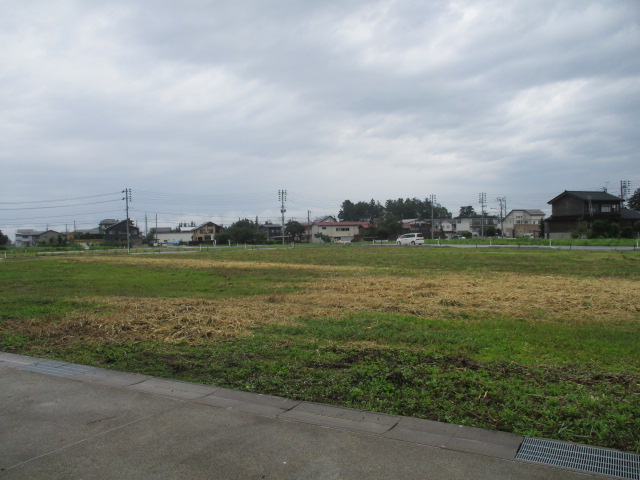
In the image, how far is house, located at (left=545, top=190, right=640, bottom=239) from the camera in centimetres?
6197

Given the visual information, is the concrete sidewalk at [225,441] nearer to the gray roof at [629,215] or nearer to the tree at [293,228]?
the gray roof at [629,215]

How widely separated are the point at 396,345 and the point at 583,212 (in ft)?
215

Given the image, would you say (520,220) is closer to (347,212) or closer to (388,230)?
(388,230)

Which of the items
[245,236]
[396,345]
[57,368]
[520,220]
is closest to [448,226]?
[520,220]

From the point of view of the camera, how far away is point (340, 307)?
9.95 meters

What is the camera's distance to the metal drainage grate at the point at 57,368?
18.1 ft

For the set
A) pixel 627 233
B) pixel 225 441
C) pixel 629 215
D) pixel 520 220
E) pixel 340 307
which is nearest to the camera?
pixel 225 441

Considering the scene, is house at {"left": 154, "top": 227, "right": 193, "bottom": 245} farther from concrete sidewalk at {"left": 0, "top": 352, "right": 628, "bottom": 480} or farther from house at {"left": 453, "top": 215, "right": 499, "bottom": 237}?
concrete sidewalk at {"left": 0, "top": 352, "right": 628, "bottom": 480}

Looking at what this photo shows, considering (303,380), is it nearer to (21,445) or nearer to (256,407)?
(256,407)

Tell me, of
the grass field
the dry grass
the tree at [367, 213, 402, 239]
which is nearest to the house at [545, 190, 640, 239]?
the tree at [367, 213, 402, 239]

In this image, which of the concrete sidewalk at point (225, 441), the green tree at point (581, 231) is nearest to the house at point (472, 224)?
the green tree at point (581, 231)

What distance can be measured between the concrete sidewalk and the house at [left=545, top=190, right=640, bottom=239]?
212 feet

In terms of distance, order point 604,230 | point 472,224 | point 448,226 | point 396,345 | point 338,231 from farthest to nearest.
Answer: point 448,226 < point 472,224 < point 338,231 < point 604,230 < point 396,345

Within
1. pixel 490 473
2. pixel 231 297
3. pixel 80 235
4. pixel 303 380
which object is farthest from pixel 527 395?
pixel 80 235
